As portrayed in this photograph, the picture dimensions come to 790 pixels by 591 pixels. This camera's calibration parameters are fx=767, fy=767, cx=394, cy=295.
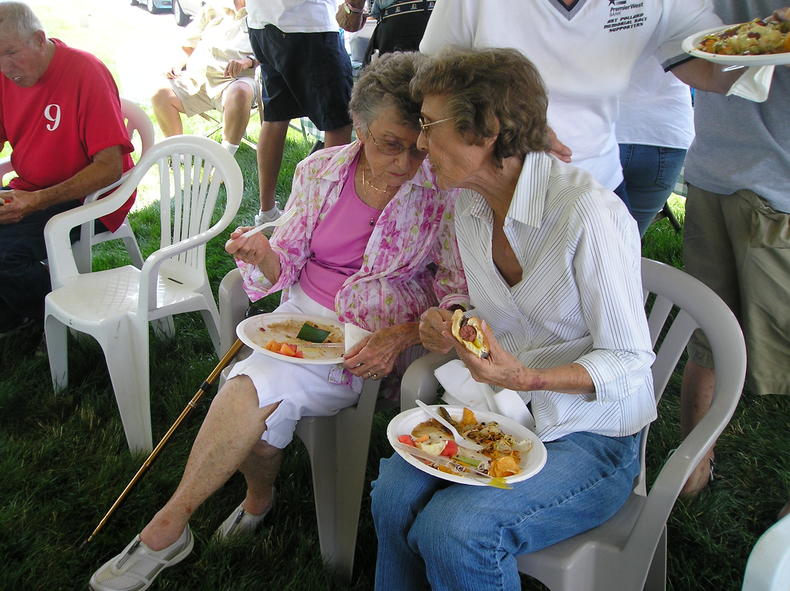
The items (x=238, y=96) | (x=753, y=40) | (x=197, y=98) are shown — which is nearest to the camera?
(x=753, y=40)

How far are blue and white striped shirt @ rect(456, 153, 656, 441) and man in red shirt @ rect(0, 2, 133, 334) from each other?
1829 millimetres

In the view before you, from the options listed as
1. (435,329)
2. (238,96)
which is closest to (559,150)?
A: (435,329)

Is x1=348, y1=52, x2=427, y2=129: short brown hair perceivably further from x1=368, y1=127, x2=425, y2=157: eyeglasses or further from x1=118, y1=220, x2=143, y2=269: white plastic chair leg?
x1=118, y1=220, x2=143, y2=269: white plastic chair leg

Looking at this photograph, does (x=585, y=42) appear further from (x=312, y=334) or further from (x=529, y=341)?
(x=312, y=334)

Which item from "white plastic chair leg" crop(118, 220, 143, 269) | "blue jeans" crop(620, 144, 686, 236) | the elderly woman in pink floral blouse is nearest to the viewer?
the elderly woman in pink floral blouse

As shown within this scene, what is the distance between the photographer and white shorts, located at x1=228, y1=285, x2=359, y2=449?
1927 millimetres

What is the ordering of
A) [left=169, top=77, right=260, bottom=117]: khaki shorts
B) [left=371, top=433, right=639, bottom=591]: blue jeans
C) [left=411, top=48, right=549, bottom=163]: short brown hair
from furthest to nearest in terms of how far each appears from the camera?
[left=169, top=77, right=260, bottom=117]: khaki shorts → [left=411, top=48, right=549, bottom=163]: short brown hair → [left=371, top=433, right=639, bottom=591]: blue jeans

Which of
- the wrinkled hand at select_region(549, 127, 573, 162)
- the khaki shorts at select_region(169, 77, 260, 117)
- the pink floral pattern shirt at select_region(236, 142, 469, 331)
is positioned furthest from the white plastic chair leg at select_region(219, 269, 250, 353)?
the khaki shorts at select_region(169, 77, 260, 117)

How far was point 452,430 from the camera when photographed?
164 centimetres

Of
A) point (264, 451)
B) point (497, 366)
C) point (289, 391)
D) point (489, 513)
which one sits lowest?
point (264, 451)

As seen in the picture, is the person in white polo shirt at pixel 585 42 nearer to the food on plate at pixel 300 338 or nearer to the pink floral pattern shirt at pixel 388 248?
the pink floral pattern shirt at pixel 388 248

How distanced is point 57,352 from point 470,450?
189 cm

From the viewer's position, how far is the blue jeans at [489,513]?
1.47 metres

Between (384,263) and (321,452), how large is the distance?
0.54 m
